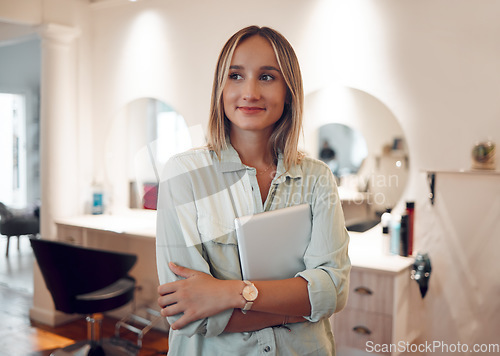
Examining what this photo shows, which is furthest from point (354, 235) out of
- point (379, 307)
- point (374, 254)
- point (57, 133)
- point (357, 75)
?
point (57, 133)

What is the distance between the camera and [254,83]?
79 centimetres

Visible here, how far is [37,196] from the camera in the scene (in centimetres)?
297

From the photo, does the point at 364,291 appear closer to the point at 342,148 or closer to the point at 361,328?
the point at 361,328

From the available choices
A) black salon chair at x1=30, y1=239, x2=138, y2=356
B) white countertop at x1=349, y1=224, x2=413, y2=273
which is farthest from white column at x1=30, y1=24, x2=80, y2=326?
white countertop at x1=349, y1=224, x2=413, y2=273

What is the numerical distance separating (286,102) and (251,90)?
0.10 m

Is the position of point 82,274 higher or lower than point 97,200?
lower

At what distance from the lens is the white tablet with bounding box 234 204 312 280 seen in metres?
0.78

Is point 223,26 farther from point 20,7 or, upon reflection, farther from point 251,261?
point 251,261

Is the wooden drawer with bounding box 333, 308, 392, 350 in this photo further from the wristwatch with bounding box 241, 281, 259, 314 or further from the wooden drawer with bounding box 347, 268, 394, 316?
the wristwatch with bounding box 241, 281, 259, 314

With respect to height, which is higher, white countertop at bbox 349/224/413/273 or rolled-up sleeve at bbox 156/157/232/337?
rolled-up sleeve at bbox 156/157/232/337

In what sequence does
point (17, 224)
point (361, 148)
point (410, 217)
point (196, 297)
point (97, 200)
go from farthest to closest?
point (97, 200), point (17, 224), point (361, 148), point (410, 217), point (196, 297)

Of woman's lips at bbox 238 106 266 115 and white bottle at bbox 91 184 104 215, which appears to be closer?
woman's lips at bbox 238 106 266 115

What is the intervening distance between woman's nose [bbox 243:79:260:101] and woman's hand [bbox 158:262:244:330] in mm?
321

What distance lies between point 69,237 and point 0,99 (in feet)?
3.03
